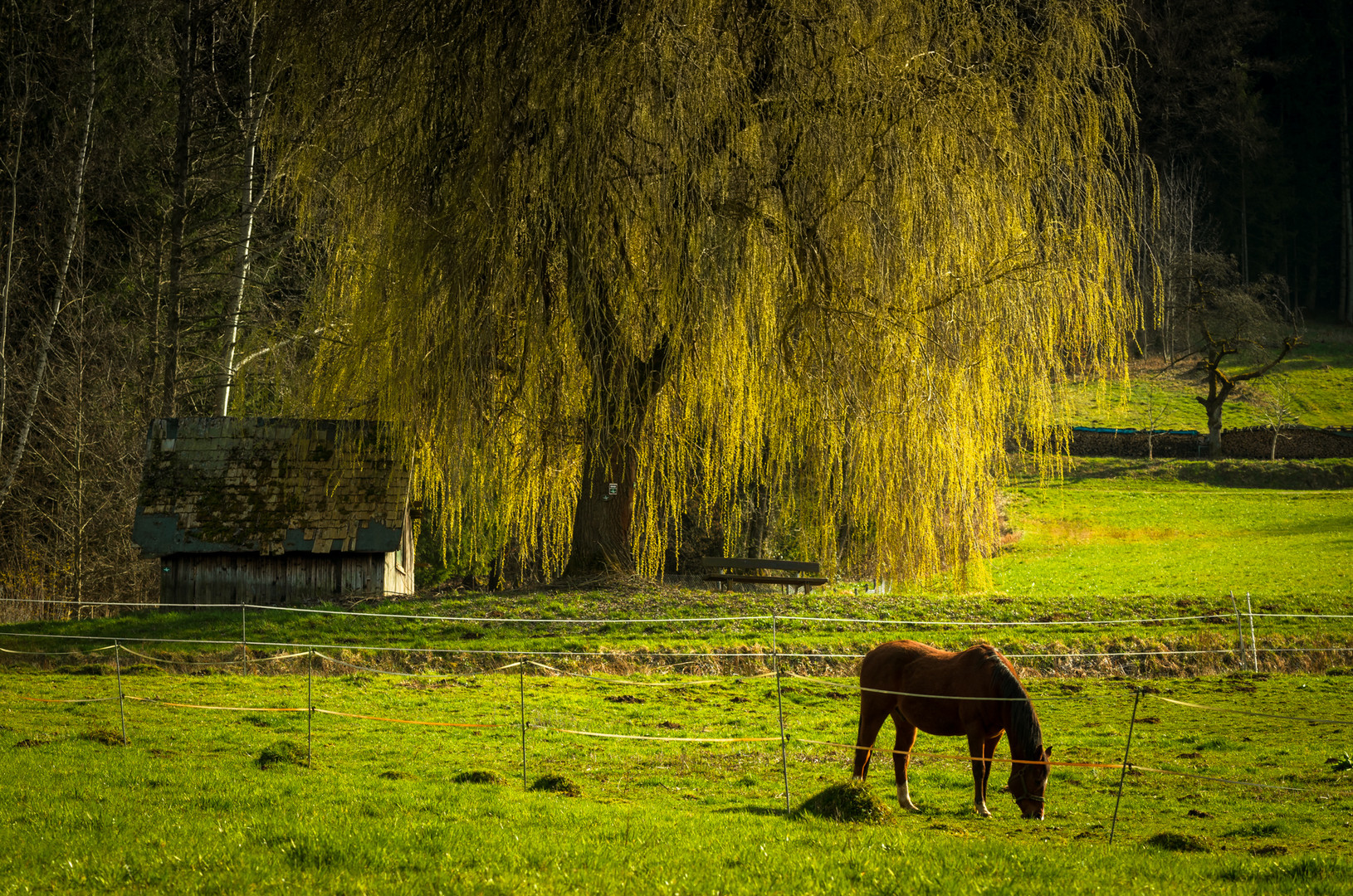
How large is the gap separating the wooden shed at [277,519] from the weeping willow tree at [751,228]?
12.6 feet

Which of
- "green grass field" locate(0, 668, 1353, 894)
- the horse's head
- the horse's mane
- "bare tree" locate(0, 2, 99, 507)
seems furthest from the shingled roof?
the horse's head

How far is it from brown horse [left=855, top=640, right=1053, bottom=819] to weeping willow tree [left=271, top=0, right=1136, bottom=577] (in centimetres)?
454

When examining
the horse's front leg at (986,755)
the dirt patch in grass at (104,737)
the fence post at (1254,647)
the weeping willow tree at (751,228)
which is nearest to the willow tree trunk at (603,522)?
A: the weeping willow tree at (751,228)

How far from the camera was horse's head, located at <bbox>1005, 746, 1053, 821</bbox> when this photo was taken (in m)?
7.24

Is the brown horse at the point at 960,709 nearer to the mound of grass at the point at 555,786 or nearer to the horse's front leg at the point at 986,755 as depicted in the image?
the horse's front leg at the point at 986,755

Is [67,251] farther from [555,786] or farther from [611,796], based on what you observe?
[611,796]

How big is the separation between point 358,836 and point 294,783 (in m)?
2.12

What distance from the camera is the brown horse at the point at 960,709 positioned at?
7.27 m

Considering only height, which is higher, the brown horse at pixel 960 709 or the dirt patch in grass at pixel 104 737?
the brown horse at pixel 960 709

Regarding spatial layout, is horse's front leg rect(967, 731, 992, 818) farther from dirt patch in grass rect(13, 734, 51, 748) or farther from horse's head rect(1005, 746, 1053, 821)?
dirt patch in grass rect(13, 734, 51, 748)

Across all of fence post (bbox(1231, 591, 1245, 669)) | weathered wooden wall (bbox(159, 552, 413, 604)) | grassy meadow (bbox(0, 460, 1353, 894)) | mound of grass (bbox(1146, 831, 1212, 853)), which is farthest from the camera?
weathered wooden wall (bbox(159, 552, 413, 604))

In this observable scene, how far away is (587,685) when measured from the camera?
1306cm

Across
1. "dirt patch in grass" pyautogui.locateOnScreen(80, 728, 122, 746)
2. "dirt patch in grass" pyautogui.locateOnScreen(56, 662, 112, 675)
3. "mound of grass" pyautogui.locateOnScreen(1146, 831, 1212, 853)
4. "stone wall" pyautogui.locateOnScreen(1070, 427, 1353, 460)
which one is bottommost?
"dirt patch in grass" pyautogui.locateOnScreen(56, 662, 112, 675)

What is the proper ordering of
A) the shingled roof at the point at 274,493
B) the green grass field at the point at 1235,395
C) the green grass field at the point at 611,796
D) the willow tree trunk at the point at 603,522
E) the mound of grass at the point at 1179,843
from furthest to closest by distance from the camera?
the green grass field at the point at 1235,395 < the shingled roof at the point at 274,493 < the willow tree trunk at the point at 603,522 < the mound of grass at the point at 1179,843 < the green grass field at the point at 611,796
